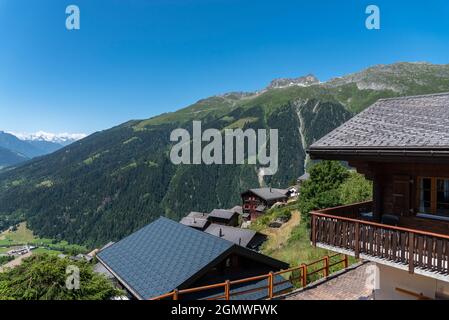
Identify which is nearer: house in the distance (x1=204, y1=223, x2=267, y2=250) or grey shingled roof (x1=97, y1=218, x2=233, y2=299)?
grey shingled roof (x1=97, y1=218, x2=233, y2=299)

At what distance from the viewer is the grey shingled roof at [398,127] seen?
9.43 m

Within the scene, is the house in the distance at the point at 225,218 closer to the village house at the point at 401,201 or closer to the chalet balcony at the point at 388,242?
the village house at the point at 401,201

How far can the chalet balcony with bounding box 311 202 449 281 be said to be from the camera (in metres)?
8.55

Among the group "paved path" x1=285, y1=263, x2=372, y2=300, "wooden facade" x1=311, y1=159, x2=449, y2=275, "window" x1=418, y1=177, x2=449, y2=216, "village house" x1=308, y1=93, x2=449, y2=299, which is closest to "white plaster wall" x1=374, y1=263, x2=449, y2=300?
"village house" x1=308, y1=93, x2=449, y2=299

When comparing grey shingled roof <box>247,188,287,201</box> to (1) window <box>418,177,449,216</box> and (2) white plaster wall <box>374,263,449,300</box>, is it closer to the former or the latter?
(2) white plaster wall <box>374,263,449,300</box>

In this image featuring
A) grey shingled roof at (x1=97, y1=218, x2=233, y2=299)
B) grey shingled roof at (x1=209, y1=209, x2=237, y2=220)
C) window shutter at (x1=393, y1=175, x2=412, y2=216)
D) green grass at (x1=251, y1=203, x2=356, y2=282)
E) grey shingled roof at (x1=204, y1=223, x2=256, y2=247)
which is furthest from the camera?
grey shingled roof at (x1=209, y1=209, x2=237, y2=220)

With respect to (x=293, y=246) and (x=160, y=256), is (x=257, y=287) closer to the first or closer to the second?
(x=160, y=256)

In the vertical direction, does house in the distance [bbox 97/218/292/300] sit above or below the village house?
below

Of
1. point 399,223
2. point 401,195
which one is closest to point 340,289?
point 399,223

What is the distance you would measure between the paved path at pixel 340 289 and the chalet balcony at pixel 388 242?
4.33m

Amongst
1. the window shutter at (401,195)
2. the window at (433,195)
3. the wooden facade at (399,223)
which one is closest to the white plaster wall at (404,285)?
the wooden facade at (399,223)

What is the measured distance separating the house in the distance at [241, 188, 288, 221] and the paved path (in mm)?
71563
